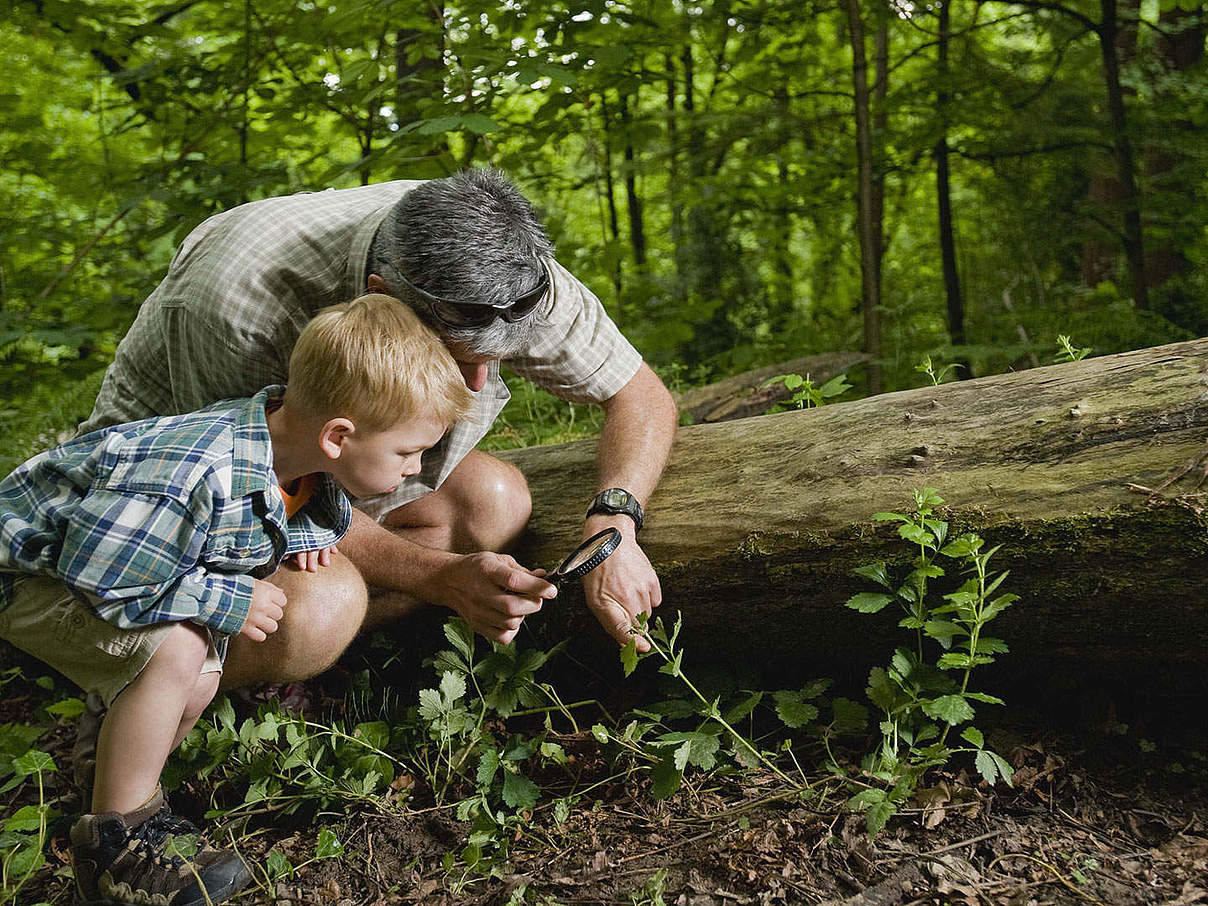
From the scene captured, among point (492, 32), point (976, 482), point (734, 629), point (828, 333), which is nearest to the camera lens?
point (976, 482)

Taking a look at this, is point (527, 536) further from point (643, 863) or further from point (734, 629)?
point (643, 863)

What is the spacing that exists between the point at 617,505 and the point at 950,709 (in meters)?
0.90

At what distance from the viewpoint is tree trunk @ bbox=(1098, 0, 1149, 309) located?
169 inches

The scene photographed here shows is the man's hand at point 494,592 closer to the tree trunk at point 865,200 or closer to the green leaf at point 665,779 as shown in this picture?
the green leaf at point 665,779

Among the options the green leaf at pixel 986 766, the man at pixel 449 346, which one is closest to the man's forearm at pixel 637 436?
the man at pixel 449 346

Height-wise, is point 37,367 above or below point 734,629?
above

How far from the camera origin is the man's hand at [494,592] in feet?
6.72

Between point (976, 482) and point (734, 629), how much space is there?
2.30 ft

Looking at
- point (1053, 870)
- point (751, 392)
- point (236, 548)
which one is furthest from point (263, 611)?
point (751, 392)

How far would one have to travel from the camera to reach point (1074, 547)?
177 cm

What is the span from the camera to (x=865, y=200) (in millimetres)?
4840

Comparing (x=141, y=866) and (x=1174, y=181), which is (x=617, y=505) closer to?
(x=141, y=866)

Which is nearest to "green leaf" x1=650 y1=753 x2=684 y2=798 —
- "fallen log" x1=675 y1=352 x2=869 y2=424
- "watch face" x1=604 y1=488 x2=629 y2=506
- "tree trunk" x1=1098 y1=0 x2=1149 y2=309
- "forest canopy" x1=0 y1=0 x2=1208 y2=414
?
"watch face" x1=604 y1=488 x2=629 y2=506

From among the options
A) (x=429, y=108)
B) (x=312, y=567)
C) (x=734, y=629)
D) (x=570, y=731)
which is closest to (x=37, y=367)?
(x=429, y=108)
